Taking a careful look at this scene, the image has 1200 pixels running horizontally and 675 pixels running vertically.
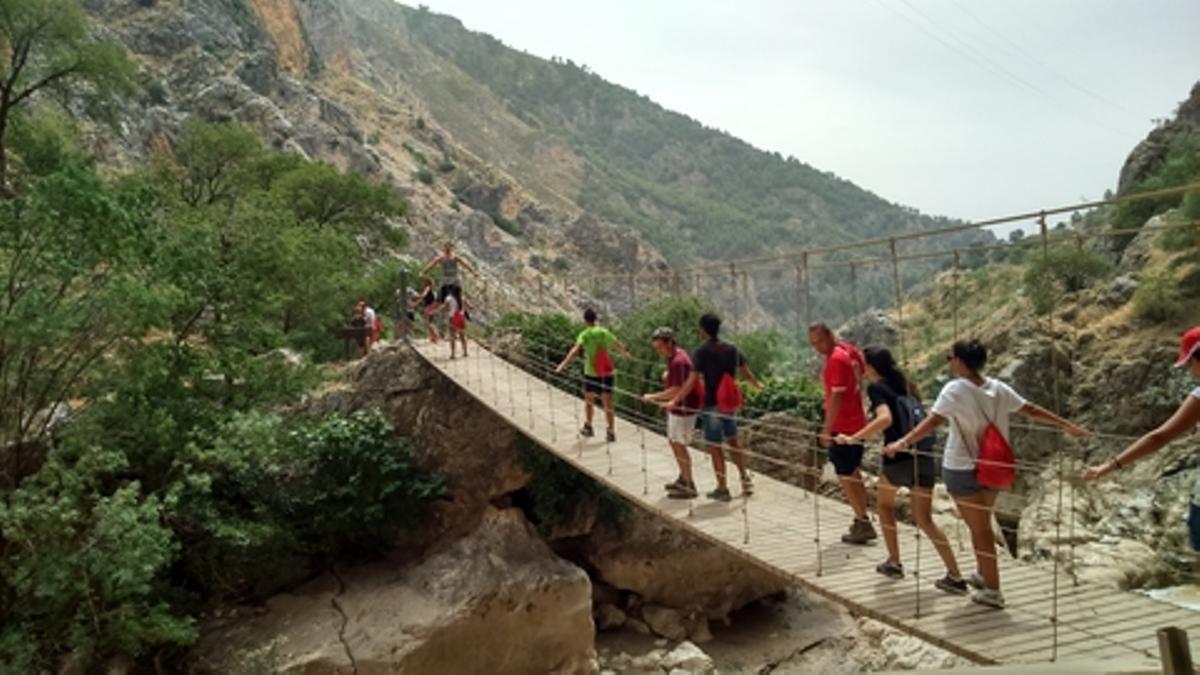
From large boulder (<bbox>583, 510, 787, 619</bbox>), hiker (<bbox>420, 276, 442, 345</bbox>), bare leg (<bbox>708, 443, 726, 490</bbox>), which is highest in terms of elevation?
hiker (<bbox>420, 276, 442, 345</bbox>)

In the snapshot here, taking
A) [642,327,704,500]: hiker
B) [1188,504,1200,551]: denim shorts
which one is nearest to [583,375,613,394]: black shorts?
[642,327,704,500]: hiker

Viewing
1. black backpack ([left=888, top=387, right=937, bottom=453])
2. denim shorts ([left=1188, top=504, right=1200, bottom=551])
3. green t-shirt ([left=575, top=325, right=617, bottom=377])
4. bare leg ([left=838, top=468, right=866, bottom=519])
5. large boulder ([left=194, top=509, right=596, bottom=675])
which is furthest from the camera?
large boulder ([left=194, top=509, right=596, bottom=675])

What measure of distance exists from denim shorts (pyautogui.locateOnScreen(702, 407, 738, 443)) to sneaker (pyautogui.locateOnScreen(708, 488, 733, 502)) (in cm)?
32

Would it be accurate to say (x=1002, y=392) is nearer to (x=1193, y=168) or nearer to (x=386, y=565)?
(x=386, y=565)

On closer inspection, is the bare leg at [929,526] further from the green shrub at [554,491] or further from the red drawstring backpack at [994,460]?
the green shrub at [554,491]

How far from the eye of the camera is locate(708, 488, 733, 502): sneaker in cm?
490

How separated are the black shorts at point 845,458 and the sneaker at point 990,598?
743 mm

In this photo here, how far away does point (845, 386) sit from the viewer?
3725 mm

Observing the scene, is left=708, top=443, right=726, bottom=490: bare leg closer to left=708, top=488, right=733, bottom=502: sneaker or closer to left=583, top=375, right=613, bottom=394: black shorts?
left=708, top=488, right=733, bottom=502: sneaker

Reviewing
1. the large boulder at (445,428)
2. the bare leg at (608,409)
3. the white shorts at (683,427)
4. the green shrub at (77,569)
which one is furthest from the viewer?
the large boulder at (445,428)

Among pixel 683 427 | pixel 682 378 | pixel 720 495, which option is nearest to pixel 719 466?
pixel 720 495

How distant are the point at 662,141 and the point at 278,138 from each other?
56.3 m

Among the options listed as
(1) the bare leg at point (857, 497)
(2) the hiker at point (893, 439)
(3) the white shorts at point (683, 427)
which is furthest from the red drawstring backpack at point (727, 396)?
(2) the hiker at point (893, 439)

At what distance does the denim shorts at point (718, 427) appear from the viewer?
4664 millimetres
